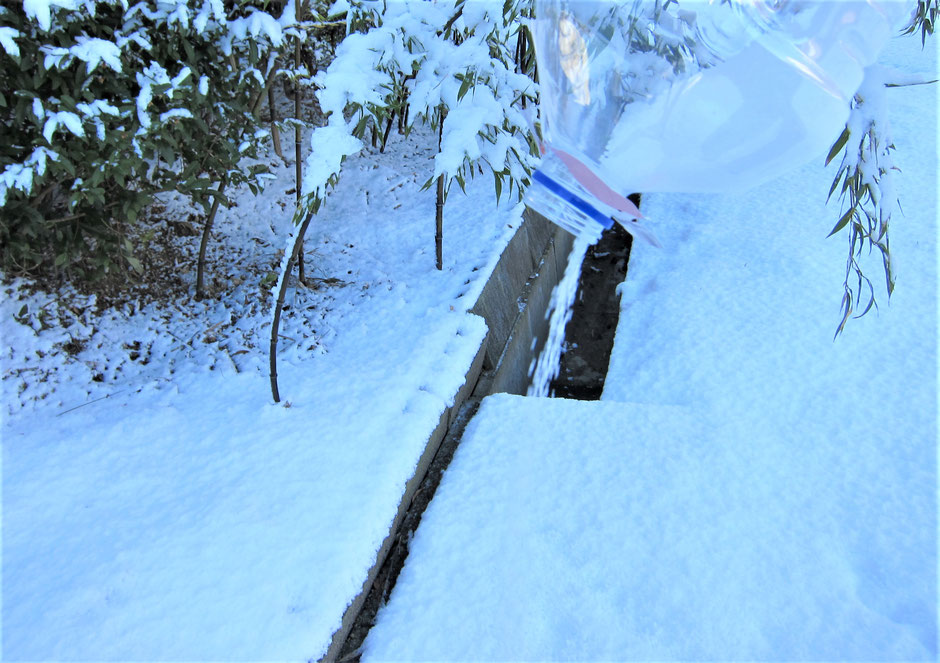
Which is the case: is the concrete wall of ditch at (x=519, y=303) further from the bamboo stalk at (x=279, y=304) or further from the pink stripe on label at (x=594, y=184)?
the pink stripe on label at (x=594, y=184)

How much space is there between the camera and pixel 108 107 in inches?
59.9

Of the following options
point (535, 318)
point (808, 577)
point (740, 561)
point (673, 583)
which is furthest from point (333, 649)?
point (535, 318)

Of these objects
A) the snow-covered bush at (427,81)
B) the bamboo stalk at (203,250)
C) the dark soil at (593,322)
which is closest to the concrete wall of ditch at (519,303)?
the dark soil at (593,322)

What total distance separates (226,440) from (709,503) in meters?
1.14

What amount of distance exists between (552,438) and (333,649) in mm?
701

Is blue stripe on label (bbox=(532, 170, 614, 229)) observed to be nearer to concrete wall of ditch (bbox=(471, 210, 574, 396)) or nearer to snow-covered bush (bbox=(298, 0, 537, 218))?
snow-covered bush (bbox=(298, 0, 537, 218))

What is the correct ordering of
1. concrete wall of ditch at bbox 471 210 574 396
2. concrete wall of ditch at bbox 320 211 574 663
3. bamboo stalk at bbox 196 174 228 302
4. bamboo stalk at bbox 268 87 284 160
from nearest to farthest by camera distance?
concrete wall of ditch at bbox 320 211 574 663
bamboo stalk at bbox 196 174 228 302
concrete wall of ditch at bbox 471 210 574 396
bamboo stalk at bbox 268 87 284 160

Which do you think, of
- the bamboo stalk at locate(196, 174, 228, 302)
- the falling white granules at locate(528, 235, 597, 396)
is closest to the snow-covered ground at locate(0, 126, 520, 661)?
the bamboo stalk at locate(196, 174, 228, 302)

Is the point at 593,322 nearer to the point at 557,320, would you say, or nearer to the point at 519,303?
the point at 557,320

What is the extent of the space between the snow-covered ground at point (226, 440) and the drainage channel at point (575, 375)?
0.22 ft

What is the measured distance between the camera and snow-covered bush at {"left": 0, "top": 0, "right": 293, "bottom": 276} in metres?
1.47

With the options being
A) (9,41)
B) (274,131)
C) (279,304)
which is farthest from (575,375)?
(9,41)

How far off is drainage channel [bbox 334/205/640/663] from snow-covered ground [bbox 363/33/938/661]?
48mm

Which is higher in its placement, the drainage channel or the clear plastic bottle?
the clear plastic bottle
